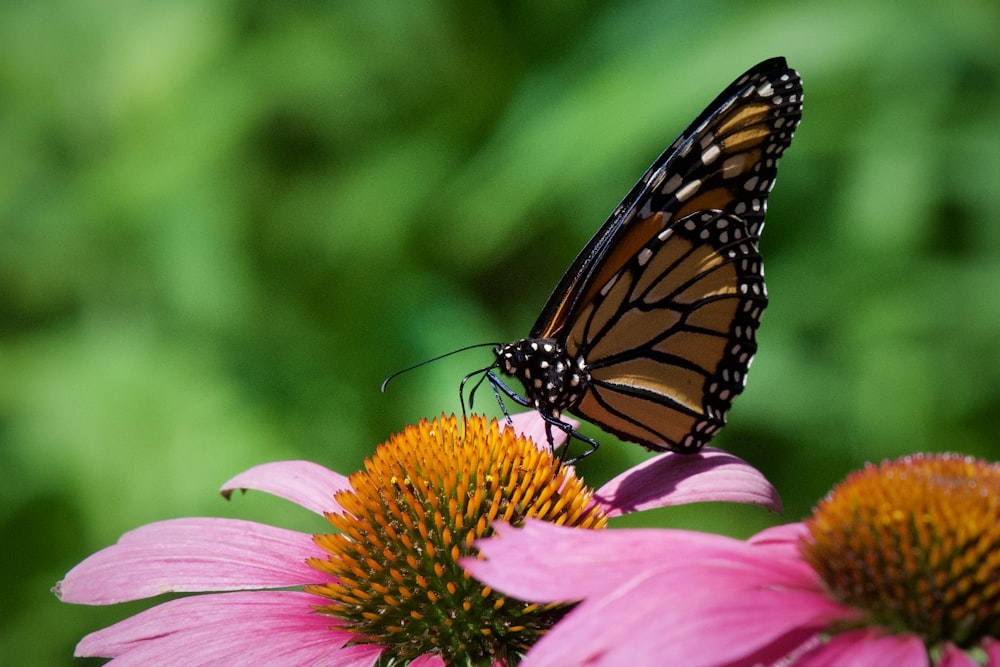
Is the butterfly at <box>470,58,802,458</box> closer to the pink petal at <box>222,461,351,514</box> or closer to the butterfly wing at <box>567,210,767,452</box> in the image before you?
the butterfly wing at <box>567,210,767,452</box>

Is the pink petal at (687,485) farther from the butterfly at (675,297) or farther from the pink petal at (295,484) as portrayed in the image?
the pink petal at (295,484)

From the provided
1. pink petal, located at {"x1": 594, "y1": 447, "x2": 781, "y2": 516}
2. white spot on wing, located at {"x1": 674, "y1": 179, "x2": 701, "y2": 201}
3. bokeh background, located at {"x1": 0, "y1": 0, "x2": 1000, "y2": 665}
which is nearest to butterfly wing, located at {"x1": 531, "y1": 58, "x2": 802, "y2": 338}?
white spot on wing, located at {"x1": 674, "y1": 179, "x2": 701, "y2": 201}

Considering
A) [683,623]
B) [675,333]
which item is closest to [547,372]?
[675,333]

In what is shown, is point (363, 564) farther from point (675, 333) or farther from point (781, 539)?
point (675, 333)

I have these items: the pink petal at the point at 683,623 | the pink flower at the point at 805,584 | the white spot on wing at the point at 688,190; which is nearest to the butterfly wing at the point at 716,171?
the white spot on wing at the point at 688,190

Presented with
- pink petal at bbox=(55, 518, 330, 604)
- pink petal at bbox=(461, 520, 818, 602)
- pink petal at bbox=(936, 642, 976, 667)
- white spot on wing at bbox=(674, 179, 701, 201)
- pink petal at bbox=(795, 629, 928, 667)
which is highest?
white spot on wing at bbox=(674, 179, 701, 201)

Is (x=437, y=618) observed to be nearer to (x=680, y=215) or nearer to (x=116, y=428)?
(x=680, y=215)

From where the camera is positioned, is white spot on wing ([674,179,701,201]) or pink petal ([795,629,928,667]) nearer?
pink petal ([795,629,928,667])

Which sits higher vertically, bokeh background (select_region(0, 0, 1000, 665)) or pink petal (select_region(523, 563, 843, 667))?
bokeh background (select_region(0, 0, 1000, 665))

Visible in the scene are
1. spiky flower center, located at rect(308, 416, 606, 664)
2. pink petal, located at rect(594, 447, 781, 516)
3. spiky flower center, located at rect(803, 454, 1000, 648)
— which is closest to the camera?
spiky flower center, located at rect(803, 454, 1000, 648)
